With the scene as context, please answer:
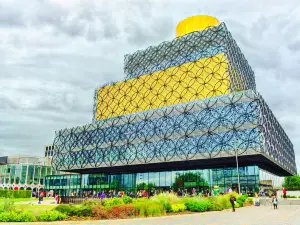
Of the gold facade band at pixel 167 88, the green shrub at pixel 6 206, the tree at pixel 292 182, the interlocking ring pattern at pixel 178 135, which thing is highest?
the gold facade band at pixel 167 88

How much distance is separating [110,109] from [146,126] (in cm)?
1859

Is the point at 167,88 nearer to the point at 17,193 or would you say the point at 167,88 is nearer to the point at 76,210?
the point at 17,193

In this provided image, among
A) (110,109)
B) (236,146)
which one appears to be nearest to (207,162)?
(236,146)

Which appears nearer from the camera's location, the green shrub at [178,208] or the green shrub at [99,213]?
the green shrub at [99,213]

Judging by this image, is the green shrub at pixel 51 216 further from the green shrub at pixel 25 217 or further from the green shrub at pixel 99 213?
the green shrub at pixel 99 213

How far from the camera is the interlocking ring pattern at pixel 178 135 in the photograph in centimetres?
4978

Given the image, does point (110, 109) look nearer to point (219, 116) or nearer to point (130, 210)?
point (219, 116)

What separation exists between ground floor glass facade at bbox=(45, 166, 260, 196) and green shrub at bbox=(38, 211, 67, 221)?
40817 mm

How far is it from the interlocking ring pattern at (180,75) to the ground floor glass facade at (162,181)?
52.1 feet


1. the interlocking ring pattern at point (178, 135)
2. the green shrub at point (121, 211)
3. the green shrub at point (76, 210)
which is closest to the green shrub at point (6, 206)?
the green shrub at point (76, 210)

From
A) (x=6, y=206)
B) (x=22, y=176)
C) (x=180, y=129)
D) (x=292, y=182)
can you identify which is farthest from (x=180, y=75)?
(x=22, y=176)

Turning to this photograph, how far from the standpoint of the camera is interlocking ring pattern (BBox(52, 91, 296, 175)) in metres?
49.8

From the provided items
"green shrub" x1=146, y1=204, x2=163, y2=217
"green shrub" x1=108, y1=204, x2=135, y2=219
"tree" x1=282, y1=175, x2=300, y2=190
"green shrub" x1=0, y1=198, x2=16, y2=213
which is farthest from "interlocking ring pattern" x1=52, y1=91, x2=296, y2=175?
"green shrub" x1=0, y1=198, x2=16, y2=213

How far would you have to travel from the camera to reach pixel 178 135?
56.1 metres
